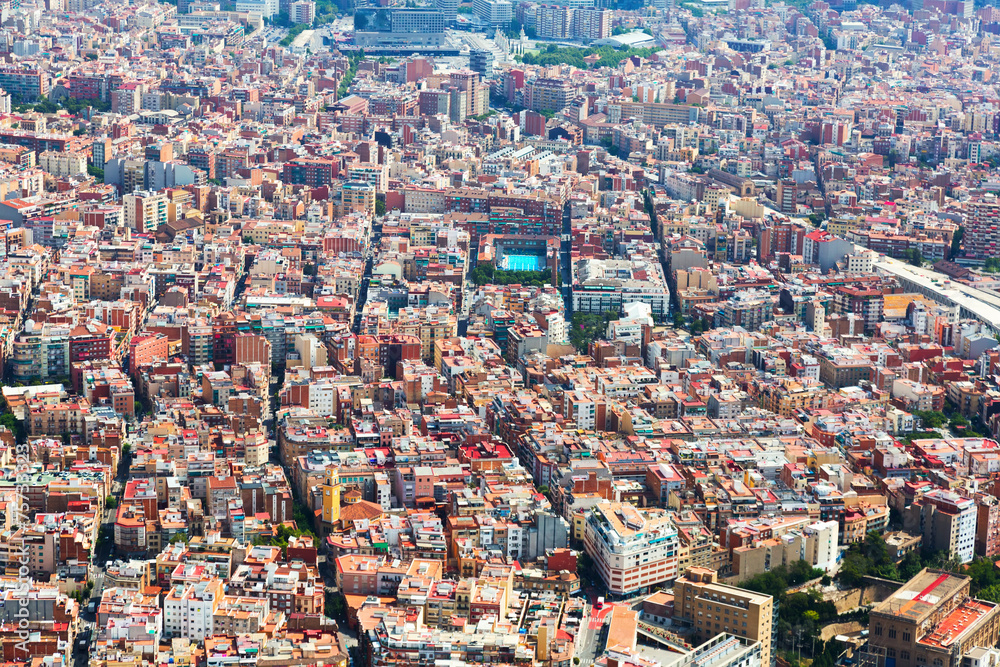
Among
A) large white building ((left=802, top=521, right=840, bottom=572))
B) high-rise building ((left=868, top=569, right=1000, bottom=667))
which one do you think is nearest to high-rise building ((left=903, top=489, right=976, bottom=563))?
large white building ((left=802, top=521, right=840, bottom=572))

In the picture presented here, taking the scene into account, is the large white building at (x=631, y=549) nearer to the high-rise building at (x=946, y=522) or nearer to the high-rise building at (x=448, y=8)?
the high-rise building at (x=946, y=522)

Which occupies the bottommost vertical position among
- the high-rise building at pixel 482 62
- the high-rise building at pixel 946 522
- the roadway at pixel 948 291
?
the high-rise building at pixel 946 522

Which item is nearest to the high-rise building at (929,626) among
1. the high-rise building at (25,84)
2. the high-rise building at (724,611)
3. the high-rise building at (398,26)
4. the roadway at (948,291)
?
the high-rise building at (724,611)

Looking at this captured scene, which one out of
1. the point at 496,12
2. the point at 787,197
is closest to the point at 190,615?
the point at 787,197

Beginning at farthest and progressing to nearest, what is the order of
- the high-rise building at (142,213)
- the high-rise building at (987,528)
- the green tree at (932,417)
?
the high-rise building at (142,213) → the green tree at (932,417) → the high-rise building at (987,528)

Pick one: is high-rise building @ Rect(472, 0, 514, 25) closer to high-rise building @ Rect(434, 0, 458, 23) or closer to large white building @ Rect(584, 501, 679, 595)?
high-rise building @ Rect(434, 0, 458, 23)

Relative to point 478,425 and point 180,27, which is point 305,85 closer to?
point 180,27

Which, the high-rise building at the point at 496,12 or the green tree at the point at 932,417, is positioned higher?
the high-rise building at the point at 496,12

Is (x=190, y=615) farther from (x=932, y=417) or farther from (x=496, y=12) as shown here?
(x=496, y=12)
